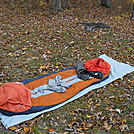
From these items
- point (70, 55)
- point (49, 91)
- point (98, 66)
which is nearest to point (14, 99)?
point (49, 91)

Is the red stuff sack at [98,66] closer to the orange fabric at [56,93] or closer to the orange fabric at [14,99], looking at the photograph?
the orange fabric at [56,93]

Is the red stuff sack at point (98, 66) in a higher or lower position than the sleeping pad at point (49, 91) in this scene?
higher

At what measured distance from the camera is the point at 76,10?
1184cm

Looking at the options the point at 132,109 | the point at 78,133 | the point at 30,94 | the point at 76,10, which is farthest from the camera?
the point at 76,10

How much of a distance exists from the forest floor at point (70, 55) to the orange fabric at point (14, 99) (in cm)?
35

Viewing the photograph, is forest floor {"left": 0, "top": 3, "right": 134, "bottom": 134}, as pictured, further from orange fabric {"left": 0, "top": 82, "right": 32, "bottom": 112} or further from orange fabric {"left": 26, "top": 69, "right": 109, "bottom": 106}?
orange fabric {"left": 0, "top": 82, "right": 32, "bottom": 112}

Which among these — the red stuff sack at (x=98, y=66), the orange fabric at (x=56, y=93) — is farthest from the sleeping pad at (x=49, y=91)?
the red stuff sack at (x=98, y=66)

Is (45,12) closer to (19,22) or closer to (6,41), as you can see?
(19,22)

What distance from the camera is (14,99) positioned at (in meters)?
3.57

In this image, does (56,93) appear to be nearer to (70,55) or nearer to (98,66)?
(98,66)

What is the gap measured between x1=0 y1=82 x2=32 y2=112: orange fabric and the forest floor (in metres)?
0.35

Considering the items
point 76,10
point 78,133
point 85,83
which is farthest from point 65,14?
point 78,133

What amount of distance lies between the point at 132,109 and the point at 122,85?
993mm

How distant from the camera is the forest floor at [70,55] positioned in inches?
135
